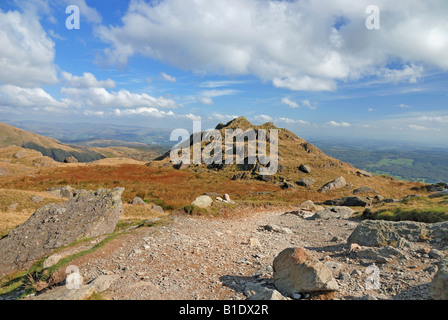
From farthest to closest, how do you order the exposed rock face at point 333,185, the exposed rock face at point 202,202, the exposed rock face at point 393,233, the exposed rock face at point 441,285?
the exposed rock face at point 333,185, the exposed rock face at point 202,202, the exposed rock face at point 393,233, the exposed rock face at point 441,285

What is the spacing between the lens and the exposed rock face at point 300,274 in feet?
21.5

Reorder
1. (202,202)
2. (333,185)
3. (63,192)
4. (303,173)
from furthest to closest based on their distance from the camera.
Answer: (303,173) → (333,185) → (63,192) → (202,202)

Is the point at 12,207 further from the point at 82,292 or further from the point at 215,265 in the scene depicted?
the point at 215,265

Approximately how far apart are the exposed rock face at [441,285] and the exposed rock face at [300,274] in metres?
2.36

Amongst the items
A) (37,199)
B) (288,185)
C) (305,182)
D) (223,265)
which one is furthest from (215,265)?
(305,182)

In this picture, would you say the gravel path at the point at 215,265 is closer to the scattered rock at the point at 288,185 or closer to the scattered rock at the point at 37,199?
the scattered rock at the point at 37,199

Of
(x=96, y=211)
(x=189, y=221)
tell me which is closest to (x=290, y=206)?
(x=189, y=221)

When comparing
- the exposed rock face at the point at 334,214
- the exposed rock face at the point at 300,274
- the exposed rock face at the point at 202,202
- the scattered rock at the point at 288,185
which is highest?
the exposed rock face at the point at 300,274

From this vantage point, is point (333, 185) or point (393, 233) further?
point (333, 185)

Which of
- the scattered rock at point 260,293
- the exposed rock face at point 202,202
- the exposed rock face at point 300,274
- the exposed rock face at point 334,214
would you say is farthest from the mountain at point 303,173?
the scattered rock at point 260,293

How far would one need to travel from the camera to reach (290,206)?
2847 centimetres

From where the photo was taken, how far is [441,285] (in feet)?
19.0

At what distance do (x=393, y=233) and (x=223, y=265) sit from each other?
8841 millimetres

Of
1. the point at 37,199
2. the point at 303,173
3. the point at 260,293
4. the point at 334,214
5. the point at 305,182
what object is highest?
the point at 260,293
